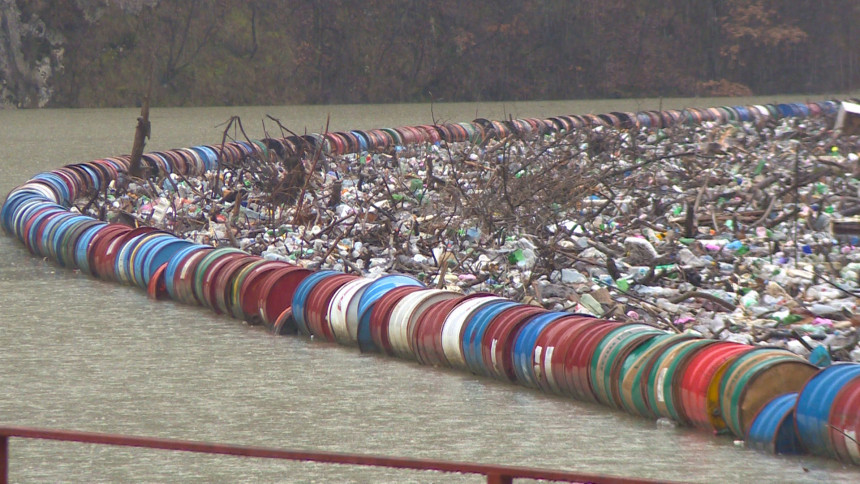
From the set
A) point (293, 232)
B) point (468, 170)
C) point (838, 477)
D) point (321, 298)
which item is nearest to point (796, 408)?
point (838, 477)

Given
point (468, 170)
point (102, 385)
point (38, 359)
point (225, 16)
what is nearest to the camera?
point (102, 385)

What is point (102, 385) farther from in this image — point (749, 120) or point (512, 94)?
point (512, 94)

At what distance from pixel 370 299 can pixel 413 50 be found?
2229cm

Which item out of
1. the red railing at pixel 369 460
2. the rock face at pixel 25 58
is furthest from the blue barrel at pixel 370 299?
the rock face at pixel 25 58

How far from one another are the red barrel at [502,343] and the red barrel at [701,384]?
2.69ft

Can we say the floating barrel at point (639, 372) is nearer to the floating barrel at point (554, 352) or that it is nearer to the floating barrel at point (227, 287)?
the floating barrel at point (554, 352)

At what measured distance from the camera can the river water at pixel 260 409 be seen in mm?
3693

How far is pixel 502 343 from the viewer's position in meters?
4.71

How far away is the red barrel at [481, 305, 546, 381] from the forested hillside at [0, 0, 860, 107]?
18.3 meters

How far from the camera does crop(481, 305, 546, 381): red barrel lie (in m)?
4.71

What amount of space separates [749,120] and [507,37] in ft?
39.3

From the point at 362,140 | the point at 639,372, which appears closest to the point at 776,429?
the point at 639,372

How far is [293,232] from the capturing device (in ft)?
26.1

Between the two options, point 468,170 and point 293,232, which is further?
point 468,170
